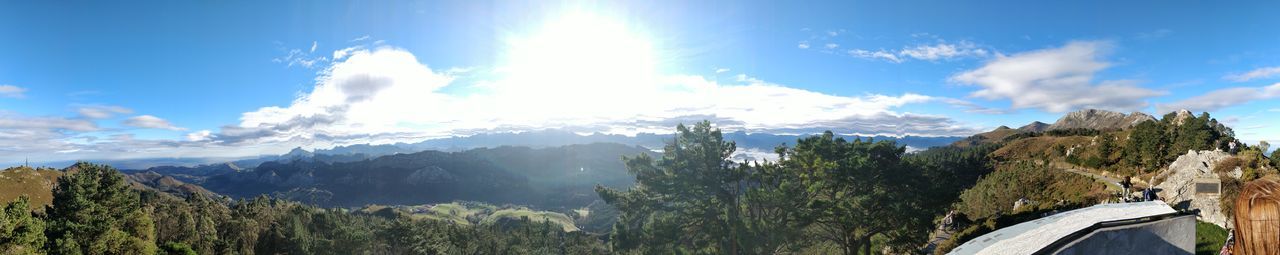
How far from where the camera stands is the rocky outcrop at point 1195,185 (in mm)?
30203

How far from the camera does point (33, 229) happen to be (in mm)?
37781

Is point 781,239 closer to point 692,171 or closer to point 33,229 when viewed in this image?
point 692,171

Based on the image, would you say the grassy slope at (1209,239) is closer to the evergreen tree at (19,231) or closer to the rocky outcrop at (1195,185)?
the rocky outcrop at (1195,185)

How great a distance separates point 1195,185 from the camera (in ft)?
101

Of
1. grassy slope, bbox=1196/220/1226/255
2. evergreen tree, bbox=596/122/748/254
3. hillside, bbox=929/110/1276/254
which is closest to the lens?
grassy slope, bbox=1196/220/1226/255

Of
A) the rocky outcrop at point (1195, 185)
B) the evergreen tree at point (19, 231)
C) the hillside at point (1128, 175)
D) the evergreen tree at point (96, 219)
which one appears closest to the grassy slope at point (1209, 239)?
the rocky outcrop at point (1195, 185)

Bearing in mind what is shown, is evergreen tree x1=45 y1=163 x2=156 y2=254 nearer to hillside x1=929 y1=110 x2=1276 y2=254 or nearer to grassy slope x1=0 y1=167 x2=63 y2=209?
hillside x1=929 y1=110 x2=1276 y2=254

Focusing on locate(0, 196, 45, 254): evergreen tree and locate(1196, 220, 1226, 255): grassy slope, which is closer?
locate(1196, 220, 1226, 255): grassy slope

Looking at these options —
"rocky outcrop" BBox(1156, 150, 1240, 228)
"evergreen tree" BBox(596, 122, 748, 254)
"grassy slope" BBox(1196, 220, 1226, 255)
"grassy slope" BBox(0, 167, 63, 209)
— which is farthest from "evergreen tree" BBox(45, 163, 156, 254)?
"grassy slope" BBox(0, 167, 63, 209)

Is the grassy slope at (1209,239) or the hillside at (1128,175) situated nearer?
the grassy slope at (1209,239)

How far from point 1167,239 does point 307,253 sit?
10527 centimetres

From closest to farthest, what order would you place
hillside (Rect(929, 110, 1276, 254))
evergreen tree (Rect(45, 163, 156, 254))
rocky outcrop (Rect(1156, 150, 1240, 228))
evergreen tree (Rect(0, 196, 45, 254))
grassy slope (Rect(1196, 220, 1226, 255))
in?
grassy slope (Rect(1196, 220, 1226, 255)) → rocky outcrop (Rect(1156, 150, 1240, 228)) → evergreen tree (Rect(0, 196, 45, 254)) → hillside (Rect(929, 110, 1276, 254)) → evergreen tree (Rect(45, 163, 156, 254))

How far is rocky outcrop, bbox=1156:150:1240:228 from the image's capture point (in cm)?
3020

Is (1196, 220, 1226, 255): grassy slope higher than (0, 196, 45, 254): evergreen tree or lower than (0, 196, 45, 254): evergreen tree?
lower
